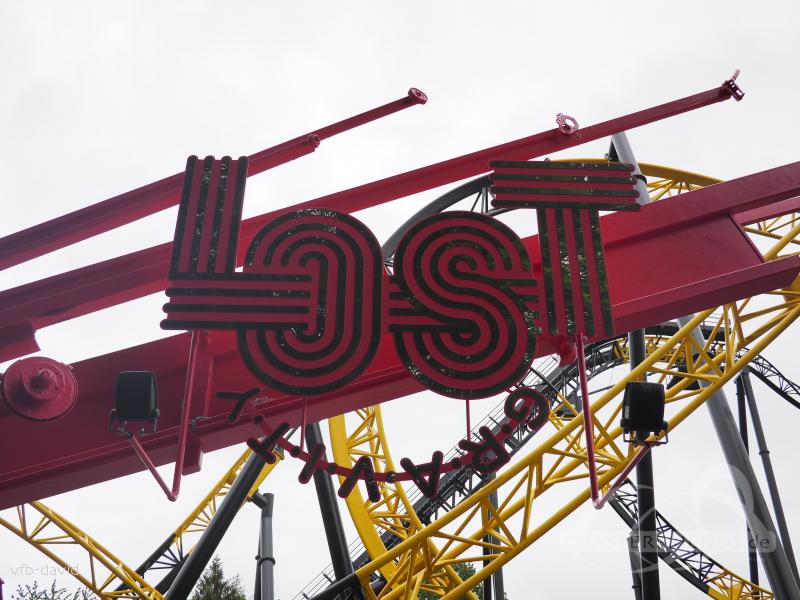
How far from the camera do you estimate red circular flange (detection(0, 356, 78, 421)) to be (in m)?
4.43

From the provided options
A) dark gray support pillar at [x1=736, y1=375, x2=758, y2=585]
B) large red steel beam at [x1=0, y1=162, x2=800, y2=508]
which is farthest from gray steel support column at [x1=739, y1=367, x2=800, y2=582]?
large red steel beam at [x1=0, y1=162, x2=800, y2=508]

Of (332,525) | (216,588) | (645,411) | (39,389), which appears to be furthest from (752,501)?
(216,588)

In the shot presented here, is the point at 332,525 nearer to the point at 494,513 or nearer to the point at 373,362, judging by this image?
the point at 494,513

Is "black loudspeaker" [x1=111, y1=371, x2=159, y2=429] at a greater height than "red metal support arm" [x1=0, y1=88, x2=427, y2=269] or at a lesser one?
lesser

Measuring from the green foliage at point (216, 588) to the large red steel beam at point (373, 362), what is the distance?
75.2 ft

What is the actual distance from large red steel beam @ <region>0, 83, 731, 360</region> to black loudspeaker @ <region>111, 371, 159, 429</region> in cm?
80

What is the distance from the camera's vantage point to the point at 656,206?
5375mm

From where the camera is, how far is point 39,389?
4.51 metres

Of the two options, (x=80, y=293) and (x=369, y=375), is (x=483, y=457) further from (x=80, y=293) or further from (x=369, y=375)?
(x=80, y=293)

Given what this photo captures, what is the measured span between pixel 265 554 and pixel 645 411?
6.86 metres

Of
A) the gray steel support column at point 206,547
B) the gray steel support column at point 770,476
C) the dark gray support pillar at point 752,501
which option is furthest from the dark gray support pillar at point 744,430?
the gray steel support column at point 206,547

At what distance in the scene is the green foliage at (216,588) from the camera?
86.0ft

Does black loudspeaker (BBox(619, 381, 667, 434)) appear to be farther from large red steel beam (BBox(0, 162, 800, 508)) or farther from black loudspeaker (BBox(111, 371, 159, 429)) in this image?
black loudspeaker (BBox(111, 371, 159, 429))

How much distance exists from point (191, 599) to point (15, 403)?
2478cm
